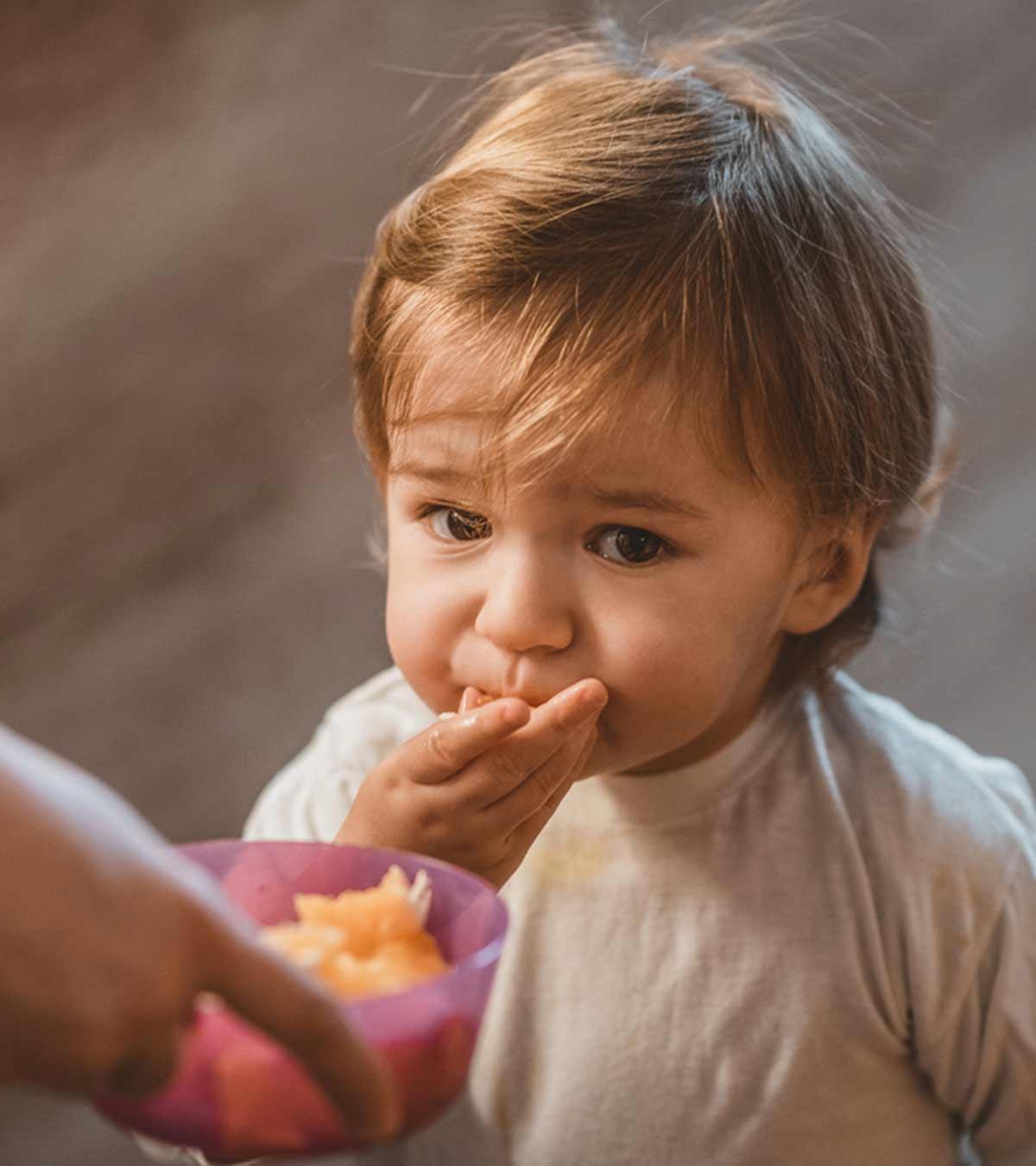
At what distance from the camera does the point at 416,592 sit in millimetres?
815

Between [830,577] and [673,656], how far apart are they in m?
0.16

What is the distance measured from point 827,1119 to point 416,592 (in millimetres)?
415

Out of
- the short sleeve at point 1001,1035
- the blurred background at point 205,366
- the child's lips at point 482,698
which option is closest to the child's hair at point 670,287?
the child's lips at point 482,698

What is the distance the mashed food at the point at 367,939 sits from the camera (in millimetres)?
491

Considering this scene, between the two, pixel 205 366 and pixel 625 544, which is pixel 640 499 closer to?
pixel 625 544

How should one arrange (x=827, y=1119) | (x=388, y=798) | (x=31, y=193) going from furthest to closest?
1. (x=31, y=193)
2. (x=827, y=1119)
3. (x=388, y=798)

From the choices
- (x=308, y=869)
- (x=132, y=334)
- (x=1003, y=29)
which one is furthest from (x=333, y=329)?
(x=308, y=869)

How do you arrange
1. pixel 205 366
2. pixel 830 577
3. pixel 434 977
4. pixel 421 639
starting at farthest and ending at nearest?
pixel 205 366, pixel 830 577, pixel 421 639, pixel 434 977

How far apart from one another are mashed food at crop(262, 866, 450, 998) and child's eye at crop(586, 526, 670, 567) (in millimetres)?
282

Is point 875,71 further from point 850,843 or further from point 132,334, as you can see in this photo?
point 850,843

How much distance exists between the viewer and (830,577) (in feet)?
3.01

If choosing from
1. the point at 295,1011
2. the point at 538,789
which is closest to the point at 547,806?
the point at 538,789

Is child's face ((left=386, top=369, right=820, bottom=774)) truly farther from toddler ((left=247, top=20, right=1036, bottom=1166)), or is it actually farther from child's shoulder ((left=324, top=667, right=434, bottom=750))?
child's shoulder ((left=324, top=667, right=434, bottom=750))

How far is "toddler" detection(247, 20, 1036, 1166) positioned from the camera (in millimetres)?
774
